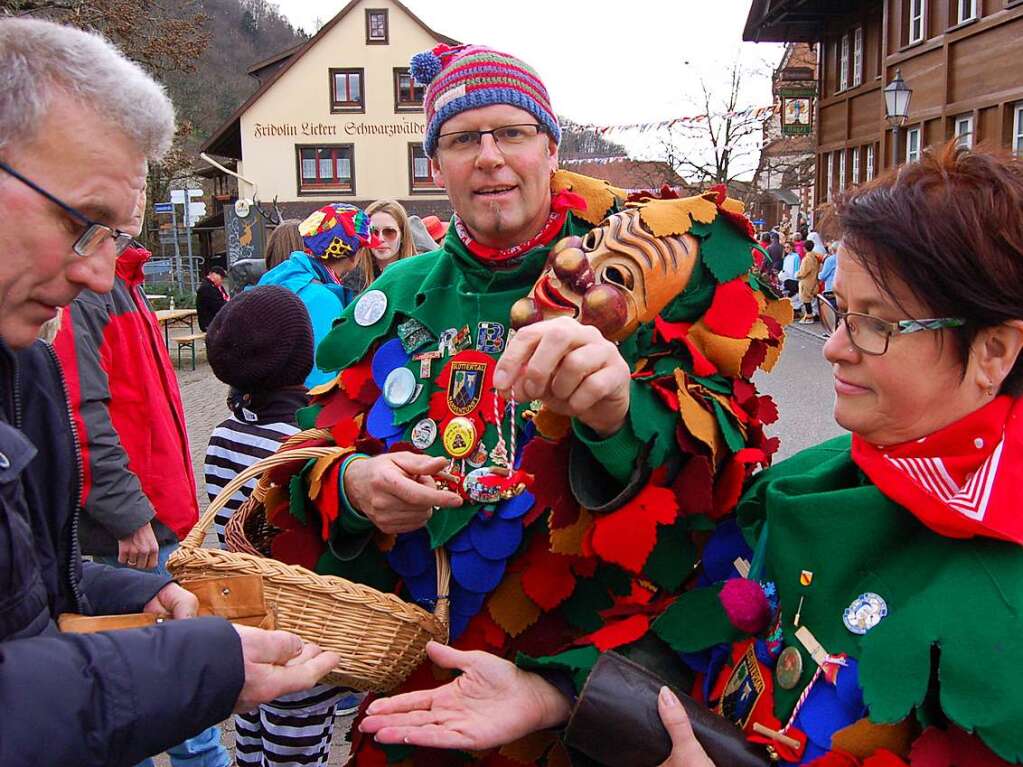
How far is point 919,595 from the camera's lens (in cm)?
132

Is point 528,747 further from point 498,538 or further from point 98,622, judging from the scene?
point 98,622

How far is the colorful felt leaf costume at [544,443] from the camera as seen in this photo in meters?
1.62

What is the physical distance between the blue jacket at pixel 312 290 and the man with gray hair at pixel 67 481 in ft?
9.38

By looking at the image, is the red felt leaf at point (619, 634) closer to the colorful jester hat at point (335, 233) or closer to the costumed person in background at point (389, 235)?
the colorful jester hat at point (335, 233)

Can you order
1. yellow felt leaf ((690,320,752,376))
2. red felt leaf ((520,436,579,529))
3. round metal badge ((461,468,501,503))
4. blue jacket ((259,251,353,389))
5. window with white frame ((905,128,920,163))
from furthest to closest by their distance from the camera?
window with white frame ((905,128,920,163)) → blue jacket ((259,251,353,389)) → round metal badge ((461,468,501,503)) → yellow felt leaf ((690,320,752,376)) → red felt leaf ((520,436,579,529))

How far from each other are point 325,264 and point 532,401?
369cm

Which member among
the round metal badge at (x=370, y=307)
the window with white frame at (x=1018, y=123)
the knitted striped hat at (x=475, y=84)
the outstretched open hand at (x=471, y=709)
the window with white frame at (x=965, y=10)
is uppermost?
the window with white frame at (x=965, y=10)

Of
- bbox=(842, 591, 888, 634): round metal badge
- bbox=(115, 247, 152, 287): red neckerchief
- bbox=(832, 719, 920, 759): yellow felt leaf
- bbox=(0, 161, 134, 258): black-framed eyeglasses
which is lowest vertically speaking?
bbox=(832, 719, 920, 759): yellow felt leaf

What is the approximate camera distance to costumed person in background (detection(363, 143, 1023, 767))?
1265mm

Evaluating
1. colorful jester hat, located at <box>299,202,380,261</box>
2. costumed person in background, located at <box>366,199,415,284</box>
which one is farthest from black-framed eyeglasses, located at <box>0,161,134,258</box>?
costumed person in background, located at <box>366,199,415,284</box>

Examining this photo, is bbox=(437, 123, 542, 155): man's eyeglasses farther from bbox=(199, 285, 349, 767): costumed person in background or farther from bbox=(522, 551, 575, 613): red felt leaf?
bbox=(199, 285, 349, 767): costumed person in background

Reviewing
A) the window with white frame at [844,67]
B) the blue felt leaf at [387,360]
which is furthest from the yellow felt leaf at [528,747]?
the window with white frame at [844,67]

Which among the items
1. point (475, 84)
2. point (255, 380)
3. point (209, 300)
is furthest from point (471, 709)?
point (209, 300)

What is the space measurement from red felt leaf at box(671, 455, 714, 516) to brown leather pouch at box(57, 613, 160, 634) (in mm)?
Answer: 893
